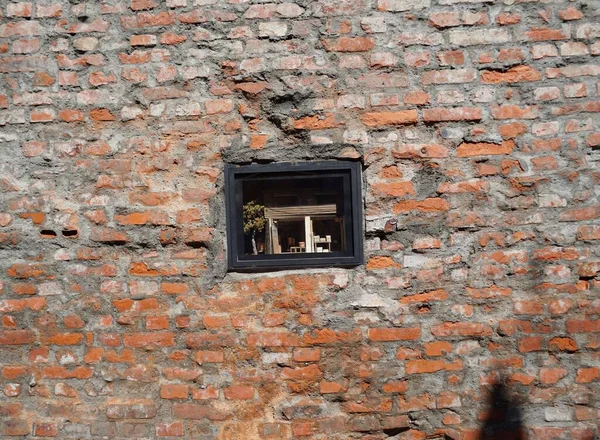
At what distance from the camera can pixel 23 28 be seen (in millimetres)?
2939

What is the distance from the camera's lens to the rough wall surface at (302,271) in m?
2.84

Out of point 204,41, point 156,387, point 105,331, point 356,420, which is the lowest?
point 356,420

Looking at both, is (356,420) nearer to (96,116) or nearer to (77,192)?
(77,192)

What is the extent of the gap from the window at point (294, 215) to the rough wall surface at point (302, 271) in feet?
0.21

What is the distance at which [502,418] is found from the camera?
284 centimetres

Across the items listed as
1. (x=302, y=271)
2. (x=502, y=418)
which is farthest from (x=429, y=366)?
(x=302, y=271)

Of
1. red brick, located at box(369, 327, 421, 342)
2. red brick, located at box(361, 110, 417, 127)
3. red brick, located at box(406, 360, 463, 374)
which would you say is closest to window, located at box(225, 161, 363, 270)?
red brick, located at box(361, 110, 417, 127)

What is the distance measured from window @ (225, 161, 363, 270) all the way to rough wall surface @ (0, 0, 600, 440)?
6 centimetres

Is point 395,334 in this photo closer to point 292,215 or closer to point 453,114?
point 292,215

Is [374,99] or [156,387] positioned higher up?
[374,99]

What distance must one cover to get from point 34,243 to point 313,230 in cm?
138

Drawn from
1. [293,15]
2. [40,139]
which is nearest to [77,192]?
[40,139]

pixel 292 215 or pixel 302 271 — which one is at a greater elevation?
pixel 292 215

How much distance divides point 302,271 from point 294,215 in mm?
301
